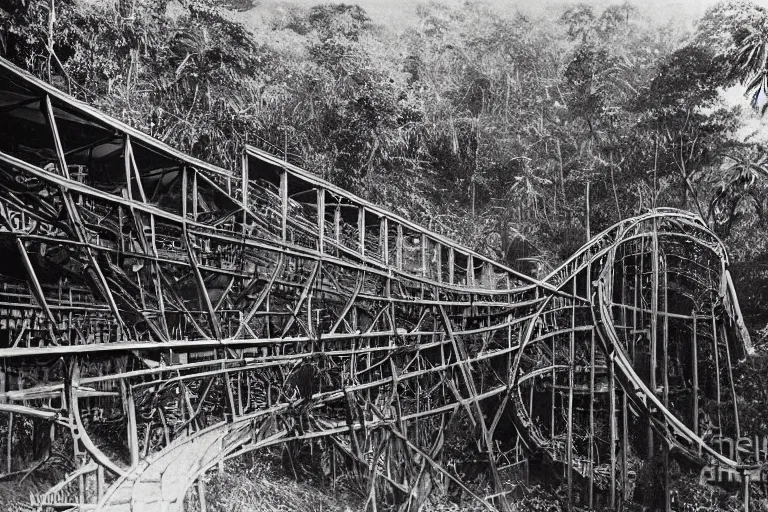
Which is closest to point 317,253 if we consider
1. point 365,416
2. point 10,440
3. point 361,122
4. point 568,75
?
point 365,416

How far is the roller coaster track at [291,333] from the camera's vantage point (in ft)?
15.3

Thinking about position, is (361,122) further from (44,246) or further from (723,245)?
(723,245)

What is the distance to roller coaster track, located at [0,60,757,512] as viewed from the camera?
468cm

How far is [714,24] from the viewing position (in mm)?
6648

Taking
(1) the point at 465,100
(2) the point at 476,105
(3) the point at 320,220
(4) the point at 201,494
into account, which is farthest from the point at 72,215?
(2) the point at 476,105

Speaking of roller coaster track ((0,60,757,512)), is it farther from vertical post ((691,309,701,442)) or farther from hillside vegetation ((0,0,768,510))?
hillside vegetation ((0,0,768,510))

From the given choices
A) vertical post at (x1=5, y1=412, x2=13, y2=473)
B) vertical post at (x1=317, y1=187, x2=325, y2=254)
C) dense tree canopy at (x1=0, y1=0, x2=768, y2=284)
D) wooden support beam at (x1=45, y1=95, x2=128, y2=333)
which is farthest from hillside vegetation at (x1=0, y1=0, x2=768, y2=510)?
wooden support beam at (x1=45, y1=95, x2=128, y2=333)

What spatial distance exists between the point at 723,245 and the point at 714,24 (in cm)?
229

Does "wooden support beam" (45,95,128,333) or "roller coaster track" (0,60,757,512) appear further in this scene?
"roller coaster track" (0,60,757,512)

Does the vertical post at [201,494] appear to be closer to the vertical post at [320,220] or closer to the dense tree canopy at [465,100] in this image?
the vertical post at [320,220]

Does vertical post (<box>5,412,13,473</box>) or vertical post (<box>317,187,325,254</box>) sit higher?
vertical post (<box>317,187,325,254</box>)

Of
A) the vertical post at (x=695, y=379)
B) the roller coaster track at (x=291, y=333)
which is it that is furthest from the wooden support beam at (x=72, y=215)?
the vertical post at (x=695, y=379)

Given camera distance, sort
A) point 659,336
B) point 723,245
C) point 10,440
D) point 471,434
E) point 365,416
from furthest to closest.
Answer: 1. point 659,336
2. point 723,245
3. point 471,434
4. point 365,416
5. point 10,440

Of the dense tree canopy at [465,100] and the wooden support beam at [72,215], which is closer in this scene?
the wooden support beam at [72,215]
